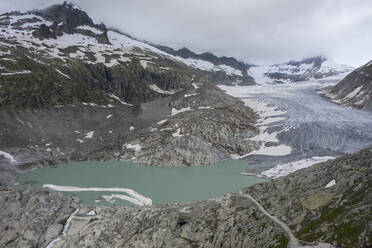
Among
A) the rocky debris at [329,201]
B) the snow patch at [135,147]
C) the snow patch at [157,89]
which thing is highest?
the snow patch at [157,89]

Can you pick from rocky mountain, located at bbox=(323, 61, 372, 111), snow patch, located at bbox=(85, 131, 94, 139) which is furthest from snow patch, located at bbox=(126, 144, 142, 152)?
rocky mountain, located at bbox=(323, 61, 372, 111)

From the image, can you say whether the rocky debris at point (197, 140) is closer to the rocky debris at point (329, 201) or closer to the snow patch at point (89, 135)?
the snow patch at point (89, 135)

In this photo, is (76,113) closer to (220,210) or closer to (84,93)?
(84,93)

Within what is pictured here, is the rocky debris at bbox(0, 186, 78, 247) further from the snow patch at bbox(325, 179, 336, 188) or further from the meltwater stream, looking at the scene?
the snow patch at bbox(325, 179, 336, 188)

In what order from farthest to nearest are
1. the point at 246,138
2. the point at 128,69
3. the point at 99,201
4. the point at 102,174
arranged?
the point at 128,69 → the point at 246,138 → the point at 102,174 → the point at 99,201

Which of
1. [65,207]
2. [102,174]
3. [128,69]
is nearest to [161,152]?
[102,174]

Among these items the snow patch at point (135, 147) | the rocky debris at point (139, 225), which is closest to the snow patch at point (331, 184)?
the rocky debris at point (139, 225)

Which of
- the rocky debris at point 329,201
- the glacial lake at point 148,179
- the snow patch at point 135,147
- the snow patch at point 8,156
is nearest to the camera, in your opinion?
the rocky debris at point 329,201
